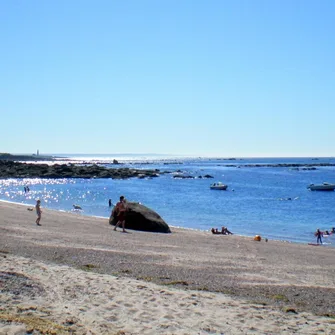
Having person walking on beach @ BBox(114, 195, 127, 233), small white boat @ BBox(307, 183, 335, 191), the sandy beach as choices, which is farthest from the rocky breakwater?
the sandy beach

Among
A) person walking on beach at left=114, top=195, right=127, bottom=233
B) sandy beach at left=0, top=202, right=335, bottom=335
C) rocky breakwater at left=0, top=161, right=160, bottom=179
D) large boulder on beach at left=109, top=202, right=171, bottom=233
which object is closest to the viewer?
sandy beach at left=0, top=202, right=335, bottom=335

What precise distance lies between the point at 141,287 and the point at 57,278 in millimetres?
1803

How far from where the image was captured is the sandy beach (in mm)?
7815

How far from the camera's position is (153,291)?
9.91 meters

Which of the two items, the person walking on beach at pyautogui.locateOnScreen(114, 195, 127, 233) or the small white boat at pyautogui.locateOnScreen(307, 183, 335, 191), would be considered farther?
the small white boat at pyautogui.locateOnScreen(307, 183, 335, 191)

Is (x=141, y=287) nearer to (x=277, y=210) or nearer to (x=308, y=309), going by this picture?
(x=308, y=309)

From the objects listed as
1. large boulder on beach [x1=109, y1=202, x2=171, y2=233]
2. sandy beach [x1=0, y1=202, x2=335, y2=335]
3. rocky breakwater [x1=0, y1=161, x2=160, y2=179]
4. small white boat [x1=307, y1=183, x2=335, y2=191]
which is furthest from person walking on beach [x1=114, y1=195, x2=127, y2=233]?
rocky breakwater [x1=0, y1=161, x2=160, y2=179]

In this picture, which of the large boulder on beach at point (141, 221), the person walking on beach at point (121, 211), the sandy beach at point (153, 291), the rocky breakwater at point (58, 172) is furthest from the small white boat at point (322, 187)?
the sandy beach at point (153, 291)

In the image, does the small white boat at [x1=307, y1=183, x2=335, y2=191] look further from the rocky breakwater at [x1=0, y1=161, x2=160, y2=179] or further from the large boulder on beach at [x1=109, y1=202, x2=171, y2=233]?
the large boulder on beach at [x1=109, y1=202, x2=171, y2=233]

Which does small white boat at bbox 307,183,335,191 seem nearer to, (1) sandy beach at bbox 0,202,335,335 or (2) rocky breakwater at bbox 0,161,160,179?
(2) rocky breakwater at bbox 0,161,160,179

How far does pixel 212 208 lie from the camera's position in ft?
163

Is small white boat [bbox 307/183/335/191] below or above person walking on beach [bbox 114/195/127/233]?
below

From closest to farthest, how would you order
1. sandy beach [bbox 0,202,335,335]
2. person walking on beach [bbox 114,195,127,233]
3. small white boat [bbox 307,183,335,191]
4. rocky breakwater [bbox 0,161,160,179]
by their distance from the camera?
sandy beach [bbox 0,202,335,335], person walking on beach [bbox 114,195,127,233], small white boat [bbox 307,183,335,191], rocky breakwater [bbox 0,161,160,179]

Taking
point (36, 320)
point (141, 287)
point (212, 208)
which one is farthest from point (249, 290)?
point (212, 208)
